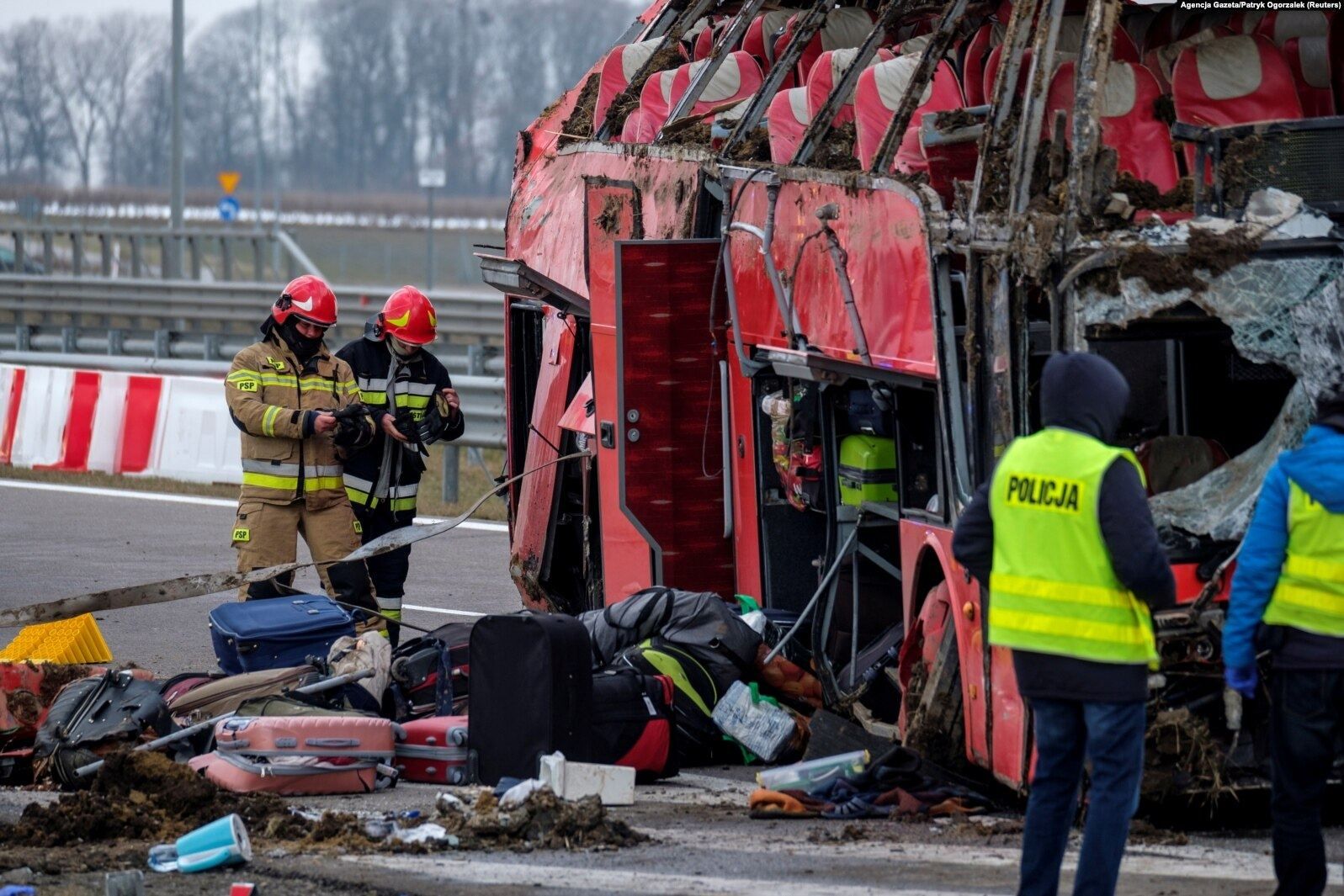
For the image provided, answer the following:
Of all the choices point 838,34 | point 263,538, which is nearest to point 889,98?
point 838,34

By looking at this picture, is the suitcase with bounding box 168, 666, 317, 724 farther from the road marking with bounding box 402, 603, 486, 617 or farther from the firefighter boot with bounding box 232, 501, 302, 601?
the road marking with bounding box 402, 603, 486, 617

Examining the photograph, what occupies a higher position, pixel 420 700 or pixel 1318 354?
pixel 1318 354

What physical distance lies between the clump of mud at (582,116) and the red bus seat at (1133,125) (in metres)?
4.63

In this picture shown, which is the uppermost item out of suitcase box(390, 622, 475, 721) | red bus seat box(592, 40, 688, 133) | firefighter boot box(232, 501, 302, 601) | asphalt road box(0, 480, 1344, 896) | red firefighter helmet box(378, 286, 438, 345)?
red bus seat box(592, 40, 688, 133)

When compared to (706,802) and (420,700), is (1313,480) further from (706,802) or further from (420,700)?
(420,700)

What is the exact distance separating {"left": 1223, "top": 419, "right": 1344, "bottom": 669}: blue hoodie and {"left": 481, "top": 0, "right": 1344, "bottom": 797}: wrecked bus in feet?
2.01

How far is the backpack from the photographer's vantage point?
7.53 metres

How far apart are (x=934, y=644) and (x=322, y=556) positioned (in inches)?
141

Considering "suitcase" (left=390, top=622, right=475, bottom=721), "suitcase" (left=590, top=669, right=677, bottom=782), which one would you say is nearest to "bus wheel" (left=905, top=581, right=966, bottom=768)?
"suitcase" (left=590, top=669, right=677, bottom=782)

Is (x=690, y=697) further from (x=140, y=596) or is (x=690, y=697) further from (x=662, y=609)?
(x=140, y=596)

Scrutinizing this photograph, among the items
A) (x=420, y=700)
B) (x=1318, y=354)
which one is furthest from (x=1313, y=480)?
(x=420, y=700)

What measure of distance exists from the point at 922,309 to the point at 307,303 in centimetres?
356

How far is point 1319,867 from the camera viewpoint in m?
5.09

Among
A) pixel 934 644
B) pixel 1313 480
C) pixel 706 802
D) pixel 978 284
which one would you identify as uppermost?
pixel 978 284
